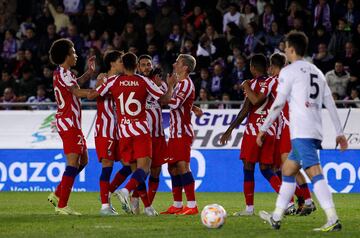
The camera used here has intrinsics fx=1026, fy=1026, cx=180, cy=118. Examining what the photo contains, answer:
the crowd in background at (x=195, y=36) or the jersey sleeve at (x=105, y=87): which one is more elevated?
the jersey sleeve at (x=105, y=87)

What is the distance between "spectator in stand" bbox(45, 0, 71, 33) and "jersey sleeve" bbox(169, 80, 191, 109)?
492 inches

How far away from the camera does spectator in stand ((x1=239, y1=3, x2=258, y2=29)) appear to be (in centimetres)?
2341

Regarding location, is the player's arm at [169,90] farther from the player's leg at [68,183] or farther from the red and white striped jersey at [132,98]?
the player's leg at [68,183]

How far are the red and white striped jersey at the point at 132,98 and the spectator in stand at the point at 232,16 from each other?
10.6m

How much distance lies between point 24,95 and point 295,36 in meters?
13.5

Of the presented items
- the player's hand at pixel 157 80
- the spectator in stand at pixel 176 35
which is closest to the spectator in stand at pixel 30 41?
the spectator in stand at pixel 176 35

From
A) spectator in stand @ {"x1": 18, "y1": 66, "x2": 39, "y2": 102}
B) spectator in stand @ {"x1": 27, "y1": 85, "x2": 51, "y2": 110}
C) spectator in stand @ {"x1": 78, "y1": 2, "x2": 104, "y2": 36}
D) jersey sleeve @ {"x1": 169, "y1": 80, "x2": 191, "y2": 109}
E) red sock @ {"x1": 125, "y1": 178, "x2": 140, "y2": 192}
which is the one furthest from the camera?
spectator in stand @ {"x1": 78, "y1": 2, "x2": 104, "y2": 36}

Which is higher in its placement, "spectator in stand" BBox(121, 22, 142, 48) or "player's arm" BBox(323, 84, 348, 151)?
"player's arm" BBox(323, 84, 348, 151)

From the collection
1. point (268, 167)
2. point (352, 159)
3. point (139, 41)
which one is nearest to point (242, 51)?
point (139, 41)

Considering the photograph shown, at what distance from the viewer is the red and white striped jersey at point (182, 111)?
13.6 m

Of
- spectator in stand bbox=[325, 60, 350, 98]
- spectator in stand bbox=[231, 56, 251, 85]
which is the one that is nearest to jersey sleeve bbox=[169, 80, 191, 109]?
spectator in stand bbox=[325, 60, 350, 98]

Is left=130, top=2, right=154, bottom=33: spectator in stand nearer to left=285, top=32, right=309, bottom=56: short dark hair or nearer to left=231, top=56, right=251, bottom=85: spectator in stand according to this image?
left=231, top=56, right=251, bottom=85: spectator in stand

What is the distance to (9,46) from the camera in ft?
83.8

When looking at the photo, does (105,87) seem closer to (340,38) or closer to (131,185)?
(131,185)
